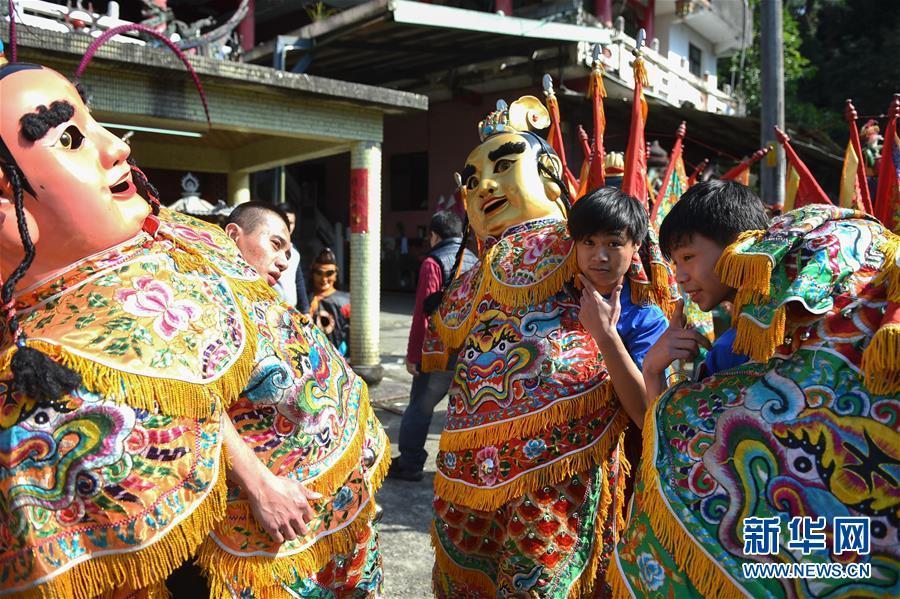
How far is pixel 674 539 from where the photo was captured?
1426mm

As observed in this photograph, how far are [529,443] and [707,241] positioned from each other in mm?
791

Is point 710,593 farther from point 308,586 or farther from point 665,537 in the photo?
point 308,586

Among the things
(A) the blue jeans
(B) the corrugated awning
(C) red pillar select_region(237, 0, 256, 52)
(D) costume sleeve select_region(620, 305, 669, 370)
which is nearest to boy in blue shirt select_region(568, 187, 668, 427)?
(D) costume sleeve select_region(620, 305, 669, 370)

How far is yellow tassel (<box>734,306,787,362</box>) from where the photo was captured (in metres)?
1.27

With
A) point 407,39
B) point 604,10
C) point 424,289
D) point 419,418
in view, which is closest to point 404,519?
point 419,418

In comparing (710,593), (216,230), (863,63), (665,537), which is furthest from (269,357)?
(863,63)

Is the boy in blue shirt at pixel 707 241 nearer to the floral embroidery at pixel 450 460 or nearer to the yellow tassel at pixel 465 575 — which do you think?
the floral embroidery at pixel 450 460

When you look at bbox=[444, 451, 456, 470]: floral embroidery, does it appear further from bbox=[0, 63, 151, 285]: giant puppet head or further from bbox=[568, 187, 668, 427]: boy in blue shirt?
bbox=[0, 63, 151, 285]: giant puppet head

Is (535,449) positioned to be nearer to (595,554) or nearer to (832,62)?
(595,554)

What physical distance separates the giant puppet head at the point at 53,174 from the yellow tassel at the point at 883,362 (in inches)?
53.5

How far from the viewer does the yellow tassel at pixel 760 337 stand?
127 centimetres

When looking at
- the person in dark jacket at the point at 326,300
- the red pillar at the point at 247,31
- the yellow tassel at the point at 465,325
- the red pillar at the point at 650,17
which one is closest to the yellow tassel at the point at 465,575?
the yellow tassel at the point at 465,325

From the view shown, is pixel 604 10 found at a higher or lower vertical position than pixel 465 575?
higher

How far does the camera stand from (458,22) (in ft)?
29.0
